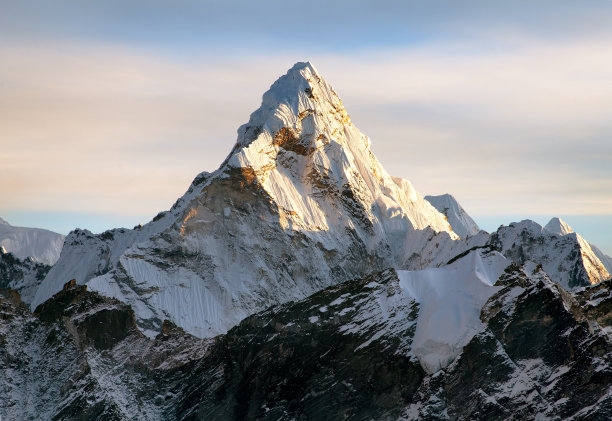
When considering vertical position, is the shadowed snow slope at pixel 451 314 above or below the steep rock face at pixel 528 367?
above

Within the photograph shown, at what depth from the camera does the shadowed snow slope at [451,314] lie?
184375mm

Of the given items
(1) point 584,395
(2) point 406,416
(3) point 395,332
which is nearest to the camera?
(1) point 584,395

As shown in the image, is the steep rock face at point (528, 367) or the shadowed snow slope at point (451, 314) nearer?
the steep rock face at point (528, 367)

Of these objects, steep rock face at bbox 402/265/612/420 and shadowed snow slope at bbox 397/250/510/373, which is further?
shadowed snow slope at bbox 397/250/510/373

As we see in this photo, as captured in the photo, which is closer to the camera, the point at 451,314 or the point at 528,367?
the point at 528,367

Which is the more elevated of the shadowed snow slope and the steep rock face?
the shadowed snow slope

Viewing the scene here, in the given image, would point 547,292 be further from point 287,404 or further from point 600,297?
point 287,404

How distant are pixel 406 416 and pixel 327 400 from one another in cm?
1534

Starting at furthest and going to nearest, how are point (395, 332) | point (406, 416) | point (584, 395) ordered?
point (395, 332)
point (406, 416)
point (584, 395)

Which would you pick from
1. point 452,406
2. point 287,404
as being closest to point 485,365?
point 452,406

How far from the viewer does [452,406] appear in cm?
17800

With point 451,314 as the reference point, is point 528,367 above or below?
below

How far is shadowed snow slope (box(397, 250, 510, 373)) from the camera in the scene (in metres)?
184

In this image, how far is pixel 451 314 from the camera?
189000mm
